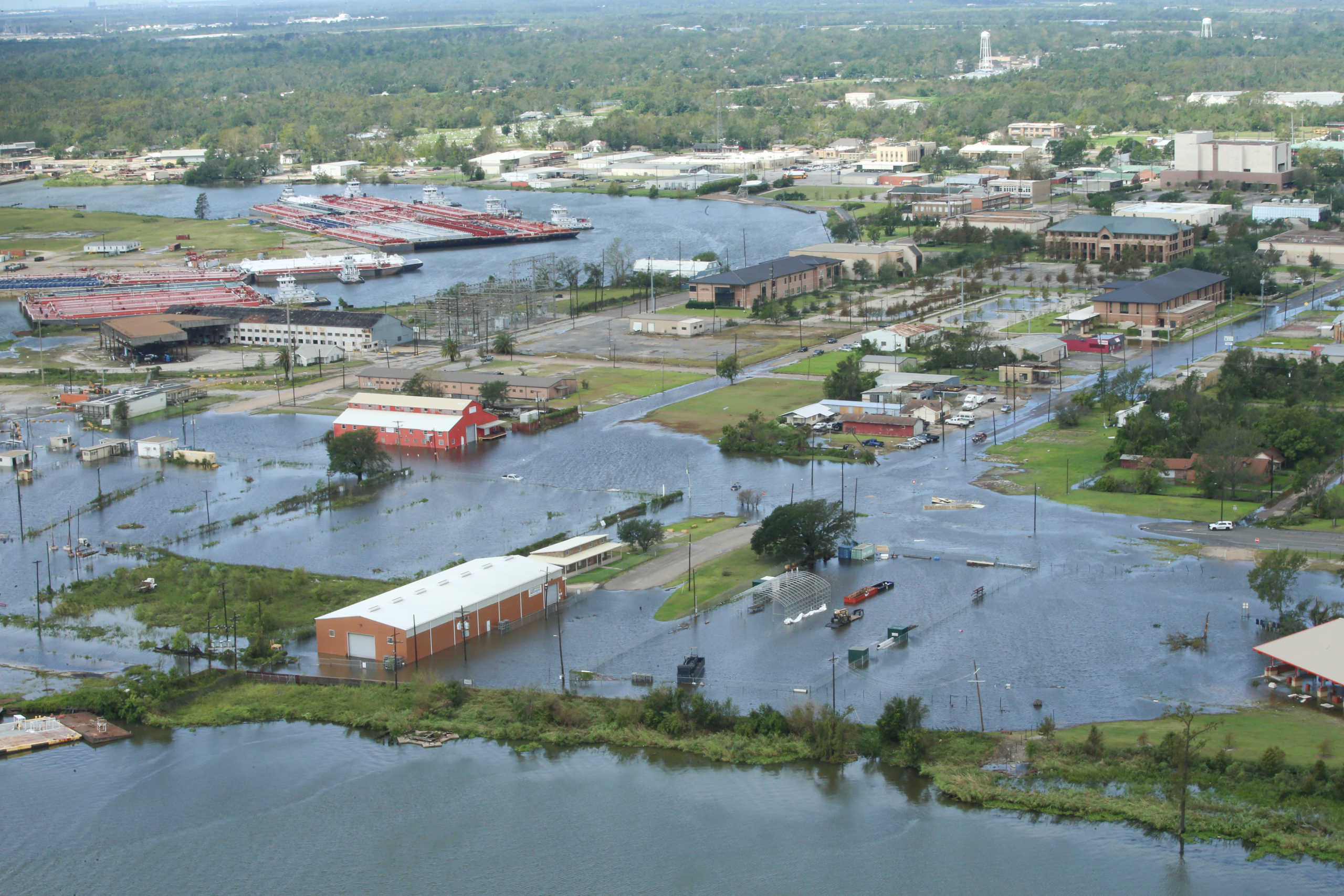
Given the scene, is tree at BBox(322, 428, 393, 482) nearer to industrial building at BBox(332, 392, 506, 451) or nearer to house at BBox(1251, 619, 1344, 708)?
industrial building at BBox(332, 392, 506, 451)

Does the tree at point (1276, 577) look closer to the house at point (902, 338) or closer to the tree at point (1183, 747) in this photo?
the tree at point (1183, 747)

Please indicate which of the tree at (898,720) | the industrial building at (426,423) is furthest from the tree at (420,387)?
the tree at (898,720)

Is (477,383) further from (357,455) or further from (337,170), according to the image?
(337,170)

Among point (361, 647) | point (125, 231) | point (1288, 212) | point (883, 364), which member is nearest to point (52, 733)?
point (361, 647)

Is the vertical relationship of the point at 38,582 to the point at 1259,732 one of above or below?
above

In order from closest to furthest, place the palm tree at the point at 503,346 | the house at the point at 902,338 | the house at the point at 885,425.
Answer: the house at the point at 885,425 → the house at the point at 902,338 → the palm tree at the point at 503,346

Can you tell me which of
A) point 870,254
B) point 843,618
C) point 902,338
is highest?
point 870,254

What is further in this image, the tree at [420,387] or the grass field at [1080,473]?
the tree at [420,387]

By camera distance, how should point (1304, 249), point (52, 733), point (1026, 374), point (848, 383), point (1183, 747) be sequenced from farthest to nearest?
1. point (1304, 249)
2. point (1026, 374)
3. point (848, 383)
4. point (52, 733)
5. point (1183, 747)
